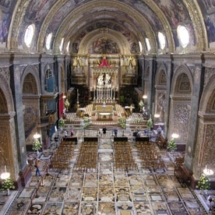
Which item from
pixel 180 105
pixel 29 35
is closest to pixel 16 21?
pixel 29 35

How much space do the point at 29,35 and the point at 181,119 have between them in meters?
13.1

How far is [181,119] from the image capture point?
69.4 ft

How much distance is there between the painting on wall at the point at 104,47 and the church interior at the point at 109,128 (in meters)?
9.13

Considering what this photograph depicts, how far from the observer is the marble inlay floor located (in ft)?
44.1

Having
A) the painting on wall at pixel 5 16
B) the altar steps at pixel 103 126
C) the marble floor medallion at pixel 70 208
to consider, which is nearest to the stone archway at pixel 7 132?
the painting on wall at pixel 5 16

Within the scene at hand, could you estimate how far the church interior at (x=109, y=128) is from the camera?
14.0 meters

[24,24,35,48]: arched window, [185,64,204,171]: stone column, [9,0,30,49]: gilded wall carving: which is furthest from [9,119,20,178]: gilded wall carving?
[185,64,204,171]: stone column

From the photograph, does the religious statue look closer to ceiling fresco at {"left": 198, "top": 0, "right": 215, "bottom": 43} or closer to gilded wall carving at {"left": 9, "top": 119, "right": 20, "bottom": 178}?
gilded wall carving at {"left": 9, "top": 119, "right": 20, "bottom": 178}

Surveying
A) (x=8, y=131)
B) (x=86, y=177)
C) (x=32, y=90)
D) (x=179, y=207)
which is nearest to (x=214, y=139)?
(x=179, y=207)

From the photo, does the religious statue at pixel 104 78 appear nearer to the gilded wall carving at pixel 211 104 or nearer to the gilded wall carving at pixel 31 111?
the gilded wall carving at pixel 31 111

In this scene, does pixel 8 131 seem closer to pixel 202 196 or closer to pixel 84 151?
pixel 84 151

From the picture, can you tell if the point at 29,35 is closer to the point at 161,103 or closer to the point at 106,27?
the point at 161,103

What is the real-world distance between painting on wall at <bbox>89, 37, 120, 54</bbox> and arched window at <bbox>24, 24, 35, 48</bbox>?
827 inches

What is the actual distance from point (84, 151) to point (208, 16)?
525 inches
